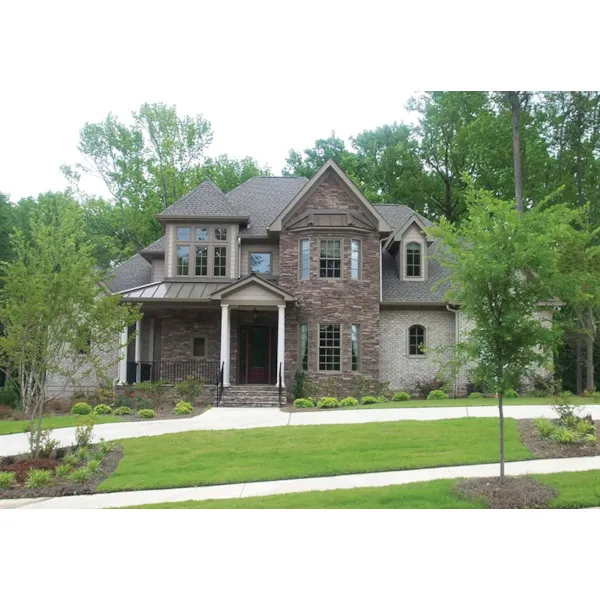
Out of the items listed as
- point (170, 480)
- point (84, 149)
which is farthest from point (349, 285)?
point (84, 149)

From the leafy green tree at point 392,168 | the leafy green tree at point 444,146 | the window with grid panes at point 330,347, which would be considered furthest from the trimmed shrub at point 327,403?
the leafy green tree at point 444,146

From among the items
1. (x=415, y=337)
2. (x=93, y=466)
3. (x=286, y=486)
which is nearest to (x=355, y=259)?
(x=415, y=337)

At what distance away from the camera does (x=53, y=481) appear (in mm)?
8406

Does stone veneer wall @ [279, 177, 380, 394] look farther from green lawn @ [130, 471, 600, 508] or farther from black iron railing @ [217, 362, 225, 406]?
green lawn @ [130, 471, 600, 508]

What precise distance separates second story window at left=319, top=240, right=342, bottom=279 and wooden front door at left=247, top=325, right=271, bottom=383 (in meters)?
2.82

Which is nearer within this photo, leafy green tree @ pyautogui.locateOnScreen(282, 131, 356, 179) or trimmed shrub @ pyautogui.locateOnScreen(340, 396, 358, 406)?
trimmed shrub @ pyautogui.locateOnScreen(340, 396, 358, 406)

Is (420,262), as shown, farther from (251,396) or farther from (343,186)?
(251,396)

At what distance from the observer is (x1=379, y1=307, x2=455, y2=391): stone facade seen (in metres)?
18.3

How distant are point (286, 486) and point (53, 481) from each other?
11.4 feet

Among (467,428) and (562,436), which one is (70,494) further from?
(562,436)

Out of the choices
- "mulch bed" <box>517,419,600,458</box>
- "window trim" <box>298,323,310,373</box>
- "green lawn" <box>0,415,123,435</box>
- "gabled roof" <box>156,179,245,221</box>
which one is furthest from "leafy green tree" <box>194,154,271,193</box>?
"mulch bed" <box>517,419,600,458</box>

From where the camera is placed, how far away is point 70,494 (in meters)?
7.97

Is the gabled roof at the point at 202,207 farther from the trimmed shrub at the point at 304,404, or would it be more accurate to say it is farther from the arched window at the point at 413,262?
the trimmed shrub at the point at 304,404

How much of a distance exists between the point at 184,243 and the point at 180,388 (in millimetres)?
5330
